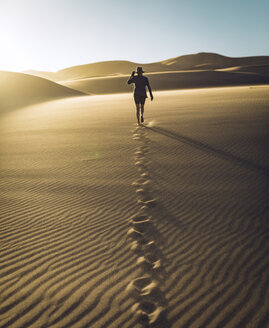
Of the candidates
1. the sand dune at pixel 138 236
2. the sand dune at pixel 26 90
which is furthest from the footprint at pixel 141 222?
the sand dune at pixel 26 90

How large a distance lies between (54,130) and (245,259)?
8.83m

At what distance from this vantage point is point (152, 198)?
4.29 metres

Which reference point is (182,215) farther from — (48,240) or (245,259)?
(48,240)

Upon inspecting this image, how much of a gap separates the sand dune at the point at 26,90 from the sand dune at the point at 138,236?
720 inches

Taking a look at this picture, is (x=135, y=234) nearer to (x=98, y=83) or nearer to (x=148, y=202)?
(x=148, y=202)

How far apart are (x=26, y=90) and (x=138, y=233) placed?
27370 millimetres

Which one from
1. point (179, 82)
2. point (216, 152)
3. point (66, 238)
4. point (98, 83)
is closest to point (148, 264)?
point (66, 238)

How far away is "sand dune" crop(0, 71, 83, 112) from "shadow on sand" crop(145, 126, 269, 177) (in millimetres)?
16958

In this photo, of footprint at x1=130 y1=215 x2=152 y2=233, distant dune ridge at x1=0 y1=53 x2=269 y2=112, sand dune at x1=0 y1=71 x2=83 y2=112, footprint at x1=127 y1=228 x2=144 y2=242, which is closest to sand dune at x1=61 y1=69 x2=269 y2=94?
distant dune ridge at x1=0 y1=53 x2=269 y2=112

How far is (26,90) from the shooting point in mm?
26734

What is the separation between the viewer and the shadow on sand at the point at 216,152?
5.07 m

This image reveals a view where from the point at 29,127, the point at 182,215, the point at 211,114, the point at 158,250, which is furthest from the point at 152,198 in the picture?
the point at 29,127

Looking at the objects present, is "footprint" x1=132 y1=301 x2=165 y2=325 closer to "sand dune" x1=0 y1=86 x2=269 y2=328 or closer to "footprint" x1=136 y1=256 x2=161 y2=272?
"sand dune" x1=0 y1=86 x2=269 y2=328

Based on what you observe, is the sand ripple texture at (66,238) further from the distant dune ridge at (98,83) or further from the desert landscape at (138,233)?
the distant dune ridge at (98,83)
